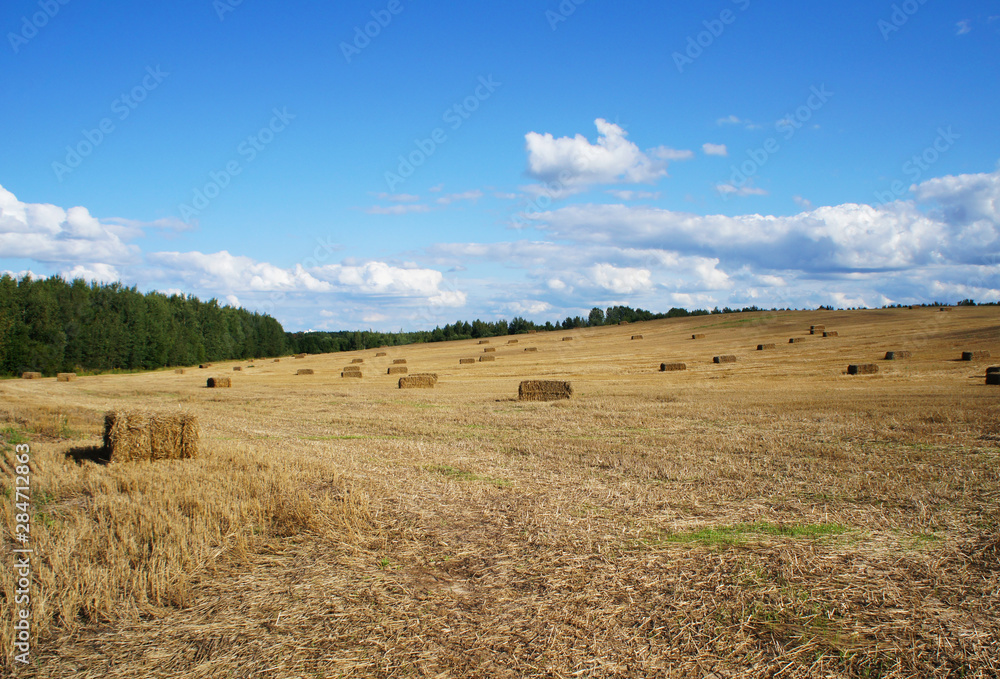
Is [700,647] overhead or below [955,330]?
below

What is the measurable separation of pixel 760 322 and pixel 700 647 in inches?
2538

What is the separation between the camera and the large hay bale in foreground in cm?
1064

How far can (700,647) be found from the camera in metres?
4.23

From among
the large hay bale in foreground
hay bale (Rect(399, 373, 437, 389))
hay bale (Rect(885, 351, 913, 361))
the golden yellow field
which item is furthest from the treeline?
hay bale (Rect(885, 351, 913, 361))

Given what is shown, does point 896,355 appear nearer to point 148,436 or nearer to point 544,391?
point 544,391

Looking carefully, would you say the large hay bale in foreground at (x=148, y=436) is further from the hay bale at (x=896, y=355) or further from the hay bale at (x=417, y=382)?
the hay bale at (x=896, y=355)

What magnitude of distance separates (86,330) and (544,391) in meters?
70.6

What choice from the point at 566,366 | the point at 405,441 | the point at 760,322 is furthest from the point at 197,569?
the point at 760,322

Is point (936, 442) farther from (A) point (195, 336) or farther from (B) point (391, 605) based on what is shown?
(A) point (195, 336)

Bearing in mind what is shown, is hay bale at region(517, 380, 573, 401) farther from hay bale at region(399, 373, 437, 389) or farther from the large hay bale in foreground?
the large hay bale in foreground

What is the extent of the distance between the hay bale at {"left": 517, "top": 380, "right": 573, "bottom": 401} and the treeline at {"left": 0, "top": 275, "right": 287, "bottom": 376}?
66898mm

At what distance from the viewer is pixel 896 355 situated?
32.5m

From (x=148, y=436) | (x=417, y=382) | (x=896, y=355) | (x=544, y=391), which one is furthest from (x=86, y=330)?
(x=896, y=355)

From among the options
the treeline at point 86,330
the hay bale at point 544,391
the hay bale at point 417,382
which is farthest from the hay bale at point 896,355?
the treeline at point 86,330
